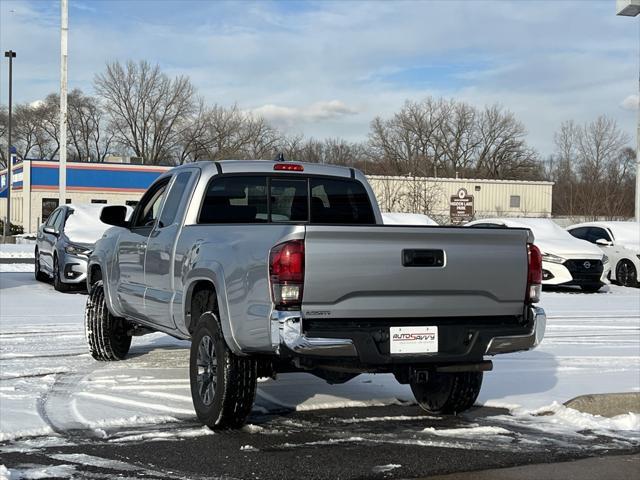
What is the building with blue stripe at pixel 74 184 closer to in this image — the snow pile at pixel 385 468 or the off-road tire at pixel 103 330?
the off-road tire at pixel 103 330

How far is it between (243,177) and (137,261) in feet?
4.36

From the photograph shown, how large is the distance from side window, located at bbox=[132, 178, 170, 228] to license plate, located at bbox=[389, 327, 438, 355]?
124 inches

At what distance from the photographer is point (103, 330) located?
8.86 metres

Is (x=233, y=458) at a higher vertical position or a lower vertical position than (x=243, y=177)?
lower

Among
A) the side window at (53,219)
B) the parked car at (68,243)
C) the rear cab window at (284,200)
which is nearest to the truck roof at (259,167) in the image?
the rear cab window at (284,200)

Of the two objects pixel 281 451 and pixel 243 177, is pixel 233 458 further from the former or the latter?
pixel 243 177

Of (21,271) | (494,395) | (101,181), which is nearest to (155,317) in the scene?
(494,395)

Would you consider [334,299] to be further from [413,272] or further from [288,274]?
[413,272]

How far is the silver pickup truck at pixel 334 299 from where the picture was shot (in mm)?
5320

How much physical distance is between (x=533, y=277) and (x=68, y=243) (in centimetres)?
1174

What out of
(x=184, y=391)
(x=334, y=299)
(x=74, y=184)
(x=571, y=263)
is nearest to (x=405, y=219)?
(x=571, y=263)

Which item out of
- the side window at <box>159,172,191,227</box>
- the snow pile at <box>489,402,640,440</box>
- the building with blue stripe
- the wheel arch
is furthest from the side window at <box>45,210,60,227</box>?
the building with blue stripe

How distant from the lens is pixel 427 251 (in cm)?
557

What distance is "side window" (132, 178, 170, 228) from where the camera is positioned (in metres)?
8.01
